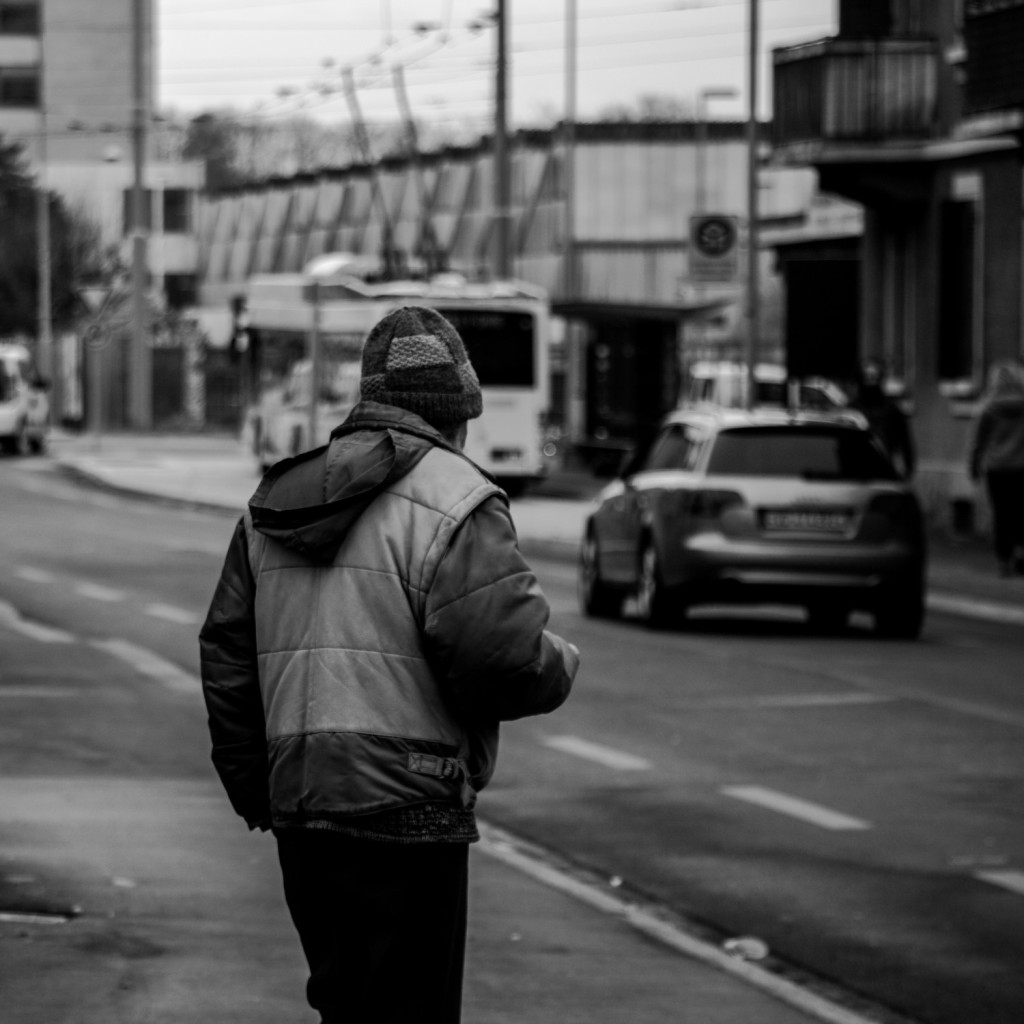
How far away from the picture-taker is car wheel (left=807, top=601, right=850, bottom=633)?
18797 millimetres

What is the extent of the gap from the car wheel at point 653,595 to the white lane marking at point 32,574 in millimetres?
5830

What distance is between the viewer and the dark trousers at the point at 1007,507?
23.2m

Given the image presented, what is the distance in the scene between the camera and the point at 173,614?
63.7ft

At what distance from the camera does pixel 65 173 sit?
99312 mm

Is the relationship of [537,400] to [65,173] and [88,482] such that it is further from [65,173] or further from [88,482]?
[65,173]

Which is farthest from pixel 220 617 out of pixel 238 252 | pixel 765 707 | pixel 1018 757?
pixel 238 252

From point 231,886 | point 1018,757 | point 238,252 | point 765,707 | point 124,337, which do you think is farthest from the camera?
point 238,252

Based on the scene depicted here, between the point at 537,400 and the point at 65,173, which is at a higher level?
the point at 65,173

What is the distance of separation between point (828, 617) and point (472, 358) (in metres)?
20.1

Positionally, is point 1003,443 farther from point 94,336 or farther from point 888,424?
point 94,336

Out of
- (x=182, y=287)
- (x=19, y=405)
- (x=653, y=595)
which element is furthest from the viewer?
(x=182, y=287)

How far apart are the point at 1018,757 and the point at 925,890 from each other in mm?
3514

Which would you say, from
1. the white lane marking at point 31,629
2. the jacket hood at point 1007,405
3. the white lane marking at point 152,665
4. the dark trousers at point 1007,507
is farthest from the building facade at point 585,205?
the white lane marking at point 152,665

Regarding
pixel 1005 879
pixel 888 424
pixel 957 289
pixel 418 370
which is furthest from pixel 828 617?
pixel 418 370
